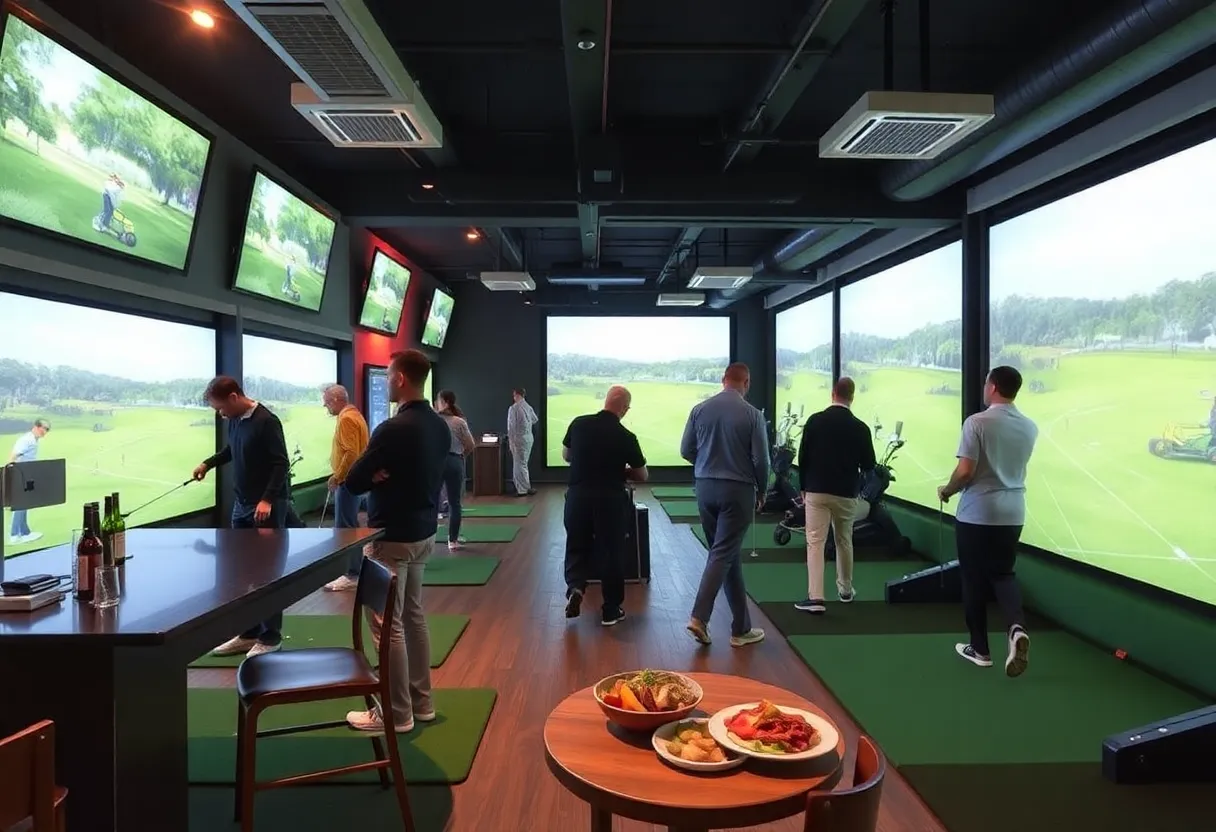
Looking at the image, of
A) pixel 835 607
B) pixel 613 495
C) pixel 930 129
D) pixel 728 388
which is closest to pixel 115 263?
pixel 613 495

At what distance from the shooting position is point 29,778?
132 centimetres

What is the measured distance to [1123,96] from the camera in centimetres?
430

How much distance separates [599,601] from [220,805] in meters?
3.19

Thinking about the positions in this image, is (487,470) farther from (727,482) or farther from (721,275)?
(727,482)

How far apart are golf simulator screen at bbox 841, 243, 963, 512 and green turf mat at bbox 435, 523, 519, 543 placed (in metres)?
4.07

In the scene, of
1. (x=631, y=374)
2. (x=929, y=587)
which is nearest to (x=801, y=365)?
(x=631, y=374)

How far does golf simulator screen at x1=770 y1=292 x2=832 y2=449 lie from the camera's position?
10148 mm

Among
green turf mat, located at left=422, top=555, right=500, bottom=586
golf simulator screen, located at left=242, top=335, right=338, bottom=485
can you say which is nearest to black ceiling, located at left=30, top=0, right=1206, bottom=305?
golf simulator screen, located at left=242, top=335, right=338, bottom=485

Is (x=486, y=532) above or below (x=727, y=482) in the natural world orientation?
below

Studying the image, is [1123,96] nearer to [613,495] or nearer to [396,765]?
[613,495]

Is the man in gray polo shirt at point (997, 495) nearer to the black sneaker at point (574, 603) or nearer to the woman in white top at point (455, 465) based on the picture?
the black sneaker at point (574, 603)

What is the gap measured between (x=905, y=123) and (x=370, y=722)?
12.3ft

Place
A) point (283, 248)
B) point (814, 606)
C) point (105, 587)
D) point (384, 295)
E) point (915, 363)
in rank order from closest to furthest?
point (105, 587) < point (814, 606) < point (283, 248) < point (915, 363) < point (384, 295)

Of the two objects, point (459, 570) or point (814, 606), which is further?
point (459, 570)
